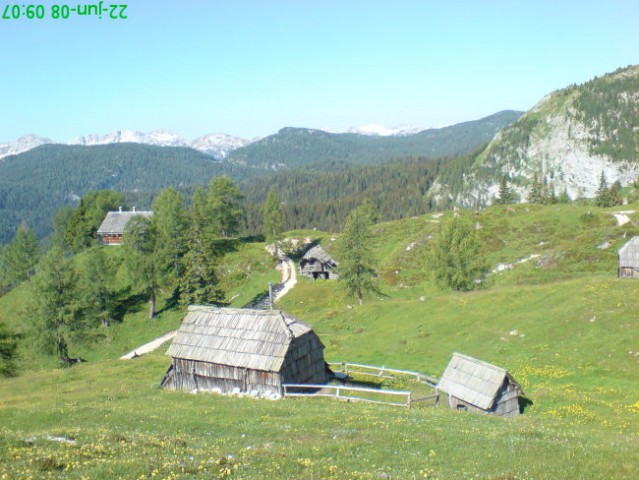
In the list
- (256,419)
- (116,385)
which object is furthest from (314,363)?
(116,385)

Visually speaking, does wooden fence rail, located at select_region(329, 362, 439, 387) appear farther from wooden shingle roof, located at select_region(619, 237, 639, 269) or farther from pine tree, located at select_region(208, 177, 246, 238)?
pine tree, located at select_region(208, 177, 246, 238)

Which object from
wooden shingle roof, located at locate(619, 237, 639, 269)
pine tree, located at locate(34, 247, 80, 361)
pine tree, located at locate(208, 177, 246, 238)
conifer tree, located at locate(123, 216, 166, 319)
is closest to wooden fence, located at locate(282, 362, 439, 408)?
wooden shingle roof, located at locate(619, 237, 639, 269)

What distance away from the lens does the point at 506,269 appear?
7700 cm

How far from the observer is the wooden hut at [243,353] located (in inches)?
1278

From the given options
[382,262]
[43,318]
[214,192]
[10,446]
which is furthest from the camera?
[214,192]

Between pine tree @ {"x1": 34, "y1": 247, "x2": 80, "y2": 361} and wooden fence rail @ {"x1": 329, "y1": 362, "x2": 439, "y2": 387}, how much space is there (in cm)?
3713

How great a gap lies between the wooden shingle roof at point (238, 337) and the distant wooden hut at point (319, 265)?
49.2 metres

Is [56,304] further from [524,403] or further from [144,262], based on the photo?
[524,403]

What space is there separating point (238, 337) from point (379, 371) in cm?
1107

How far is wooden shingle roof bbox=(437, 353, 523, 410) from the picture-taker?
2772 cm

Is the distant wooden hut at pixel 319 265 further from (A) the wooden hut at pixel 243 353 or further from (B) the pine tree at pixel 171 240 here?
(A) the wooden hut at pixel 243 353

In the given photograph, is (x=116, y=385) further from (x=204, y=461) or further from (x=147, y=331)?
(x=147, y=331)

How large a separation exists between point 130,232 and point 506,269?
6113 centimetres

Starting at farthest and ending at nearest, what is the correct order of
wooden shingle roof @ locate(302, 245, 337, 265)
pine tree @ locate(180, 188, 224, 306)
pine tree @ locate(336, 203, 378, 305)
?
wooden shingle roof @ locate(302, 245, 337, 265), pine tree @ locate(180, 188, 224, 306), pine tree @ locate(336, 203, 378, 305)
